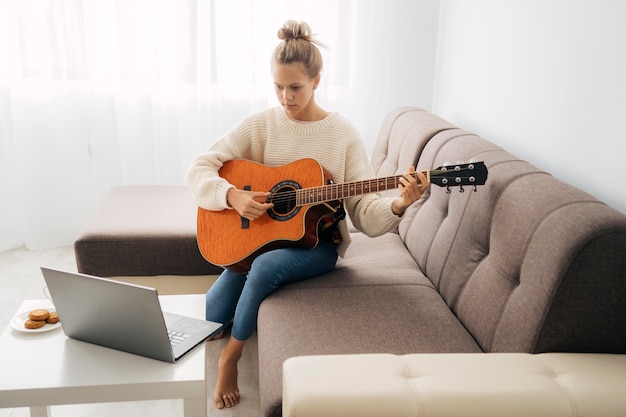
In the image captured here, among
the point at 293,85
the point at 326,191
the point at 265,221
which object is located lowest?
the point at 265,221

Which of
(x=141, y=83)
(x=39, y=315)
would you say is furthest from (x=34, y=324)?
(x=141, y=83)

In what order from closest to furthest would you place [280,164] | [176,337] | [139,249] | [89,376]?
[89,376], [176,337], [280,164], [139,249]

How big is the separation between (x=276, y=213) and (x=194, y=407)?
2.24ft

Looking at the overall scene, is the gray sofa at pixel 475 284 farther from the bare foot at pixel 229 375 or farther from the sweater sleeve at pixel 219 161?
the sweater sleeve at pixel 219 161

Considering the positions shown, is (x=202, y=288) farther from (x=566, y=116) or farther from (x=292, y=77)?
(x=566, y=116)

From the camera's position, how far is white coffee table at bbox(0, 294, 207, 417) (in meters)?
1.39

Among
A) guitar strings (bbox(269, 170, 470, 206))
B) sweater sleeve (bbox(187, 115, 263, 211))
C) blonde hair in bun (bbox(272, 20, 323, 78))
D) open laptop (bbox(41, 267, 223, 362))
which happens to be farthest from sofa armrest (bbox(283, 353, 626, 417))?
blonde hair in bun (bbox(272, 20, 323, 78))

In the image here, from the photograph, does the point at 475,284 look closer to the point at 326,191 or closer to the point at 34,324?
the point at 326,191

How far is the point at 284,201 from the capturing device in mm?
1929

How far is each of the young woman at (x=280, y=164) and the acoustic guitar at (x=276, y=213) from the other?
3cm

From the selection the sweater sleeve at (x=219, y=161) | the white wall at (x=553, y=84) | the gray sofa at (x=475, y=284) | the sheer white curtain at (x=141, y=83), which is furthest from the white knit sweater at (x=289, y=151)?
the sheer white curtain at (x=141, y=83)

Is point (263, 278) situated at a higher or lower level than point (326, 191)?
lower

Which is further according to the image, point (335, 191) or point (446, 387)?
point (335, 191)

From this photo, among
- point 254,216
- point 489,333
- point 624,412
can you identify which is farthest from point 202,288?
point 624,412
